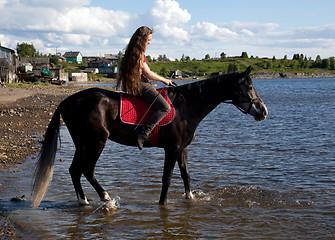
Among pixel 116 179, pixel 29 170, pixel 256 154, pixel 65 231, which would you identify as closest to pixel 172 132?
pixel 65 231

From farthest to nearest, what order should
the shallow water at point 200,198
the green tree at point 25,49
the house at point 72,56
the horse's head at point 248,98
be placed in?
the house at point 72,56 < the green tree at point 25,49 < the horse's head at point 248,98 < the shallow water at point 200,198

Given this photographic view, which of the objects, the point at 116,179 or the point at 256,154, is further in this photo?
the point at 256,154

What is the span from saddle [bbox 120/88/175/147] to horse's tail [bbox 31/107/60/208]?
1338 mm

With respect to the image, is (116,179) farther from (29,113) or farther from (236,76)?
(29,113)

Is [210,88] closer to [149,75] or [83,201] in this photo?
[149,75]

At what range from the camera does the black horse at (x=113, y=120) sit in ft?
22.6

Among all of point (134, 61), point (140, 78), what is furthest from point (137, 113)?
point (134, 61)

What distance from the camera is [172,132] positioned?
7070 millimetres

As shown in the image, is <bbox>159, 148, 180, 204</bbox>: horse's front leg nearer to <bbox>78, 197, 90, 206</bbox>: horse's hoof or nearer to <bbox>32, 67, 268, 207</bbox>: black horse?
<bbox>32, 67, 268, 207</bbox>: black horse

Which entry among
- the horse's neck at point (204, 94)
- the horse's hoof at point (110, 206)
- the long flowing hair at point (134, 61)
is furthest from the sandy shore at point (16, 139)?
the horse's neck at point (204, 94)

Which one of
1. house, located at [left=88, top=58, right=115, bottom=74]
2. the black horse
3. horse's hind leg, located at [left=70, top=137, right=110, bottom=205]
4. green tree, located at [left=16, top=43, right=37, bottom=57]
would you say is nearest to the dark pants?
the black horse

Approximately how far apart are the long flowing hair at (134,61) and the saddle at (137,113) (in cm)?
20

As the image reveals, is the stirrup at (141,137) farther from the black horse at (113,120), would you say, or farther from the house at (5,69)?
the house at (5,69)

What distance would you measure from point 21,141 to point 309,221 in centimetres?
1006
